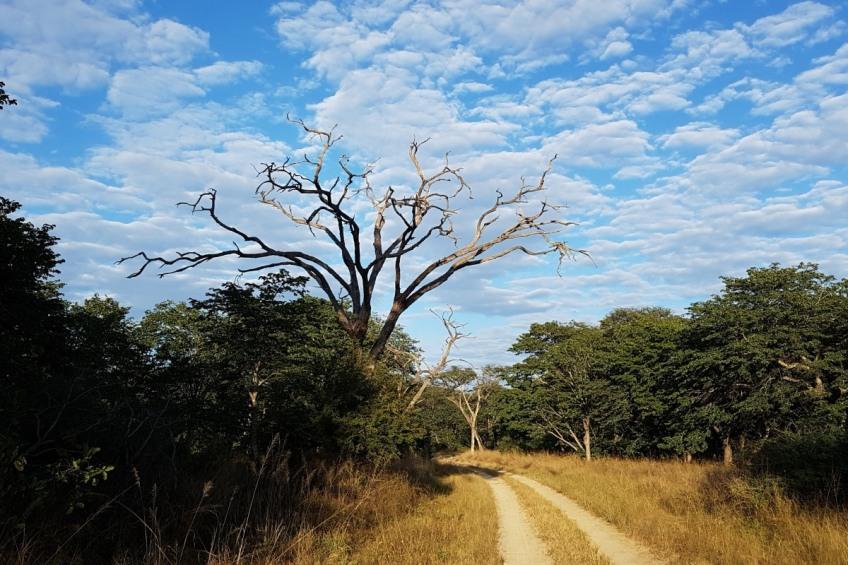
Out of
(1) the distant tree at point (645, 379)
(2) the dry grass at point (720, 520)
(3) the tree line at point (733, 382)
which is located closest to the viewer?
(2) the dry grass at point (720, 520)

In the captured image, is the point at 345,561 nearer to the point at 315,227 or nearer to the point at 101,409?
the point at 101,409

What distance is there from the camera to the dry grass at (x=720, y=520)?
684 cm

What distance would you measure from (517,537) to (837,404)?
50.8ft

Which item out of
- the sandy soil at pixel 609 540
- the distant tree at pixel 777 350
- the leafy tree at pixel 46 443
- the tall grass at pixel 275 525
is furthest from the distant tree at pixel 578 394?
the leafy tree at pixel 46 443

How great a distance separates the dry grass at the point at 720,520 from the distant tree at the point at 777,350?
7.81 m

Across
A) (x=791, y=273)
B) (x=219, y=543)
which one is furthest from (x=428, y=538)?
(x=791, y=273)

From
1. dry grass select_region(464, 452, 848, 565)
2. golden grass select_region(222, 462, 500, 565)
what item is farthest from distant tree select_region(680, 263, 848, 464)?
golden grass select_region(222, 462, 500, 565)

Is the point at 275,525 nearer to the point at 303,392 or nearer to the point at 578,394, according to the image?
the point at 303,392

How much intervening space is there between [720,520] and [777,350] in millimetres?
13945

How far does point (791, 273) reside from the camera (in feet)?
69.1

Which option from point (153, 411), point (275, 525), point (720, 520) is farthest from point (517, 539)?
point (153, 411)

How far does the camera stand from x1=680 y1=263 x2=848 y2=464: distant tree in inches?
777

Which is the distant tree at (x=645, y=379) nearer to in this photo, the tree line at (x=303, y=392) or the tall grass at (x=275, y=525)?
the tree line at (x=303, y=392)

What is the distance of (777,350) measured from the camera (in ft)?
66.0
